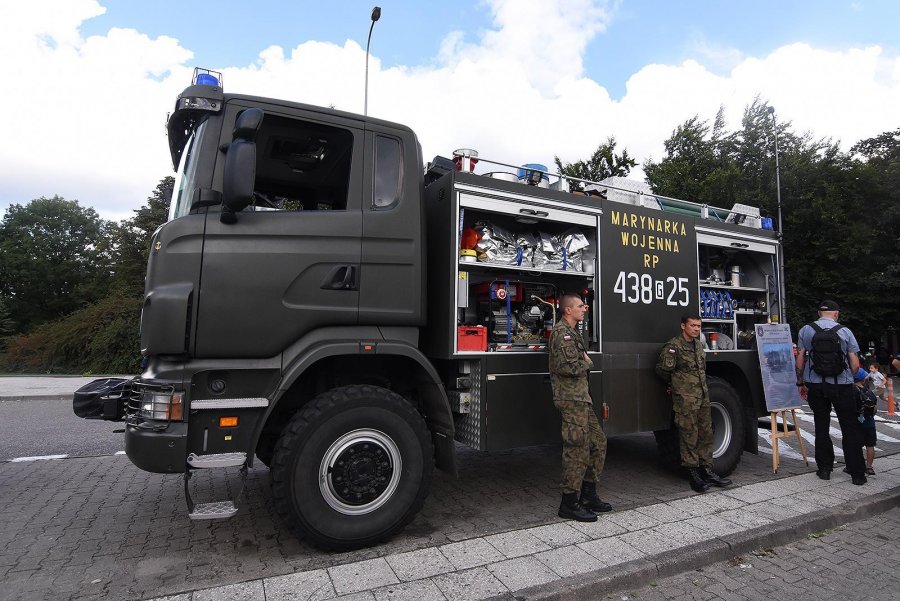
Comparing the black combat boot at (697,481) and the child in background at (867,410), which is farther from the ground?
the child in background at (867,410)

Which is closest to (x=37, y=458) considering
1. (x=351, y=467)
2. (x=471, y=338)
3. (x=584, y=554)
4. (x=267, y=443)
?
(x=267, y=443)

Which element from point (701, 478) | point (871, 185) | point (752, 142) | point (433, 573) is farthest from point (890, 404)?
point (752, 142)

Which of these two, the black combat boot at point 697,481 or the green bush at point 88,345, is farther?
the green bush at point 88,345


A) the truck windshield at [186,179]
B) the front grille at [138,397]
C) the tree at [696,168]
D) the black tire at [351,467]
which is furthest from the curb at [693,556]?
the tree at [696,168]

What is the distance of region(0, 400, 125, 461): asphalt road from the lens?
7199 millimetres

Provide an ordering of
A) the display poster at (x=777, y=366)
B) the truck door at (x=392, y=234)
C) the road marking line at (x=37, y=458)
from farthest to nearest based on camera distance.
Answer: the road marking line at (x=37, y=458) → the display poster at (x=777, y=366) → the truck door at (x=392, y=234)

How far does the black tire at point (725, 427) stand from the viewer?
588cm

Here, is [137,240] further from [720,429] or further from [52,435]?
[720,429]

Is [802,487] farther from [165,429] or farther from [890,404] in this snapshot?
[890,404]

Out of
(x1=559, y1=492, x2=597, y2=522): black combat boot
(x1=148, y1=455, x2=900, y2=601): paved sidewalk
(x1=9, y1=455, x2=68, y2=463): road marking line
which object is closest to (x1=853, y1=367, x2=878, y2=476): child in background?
(x1=148, y1=455, x2=900, y2=601): paved sidewalk

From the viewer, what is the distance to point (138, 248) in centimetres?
3122

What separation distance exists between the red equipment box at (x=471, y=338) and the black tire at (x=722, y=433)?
2.70 m

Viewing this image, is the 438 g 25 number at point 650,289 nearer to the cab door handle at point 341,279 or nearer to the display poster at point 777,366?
the display poster at point 777,366

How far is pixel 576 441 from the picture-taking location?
4332mm
